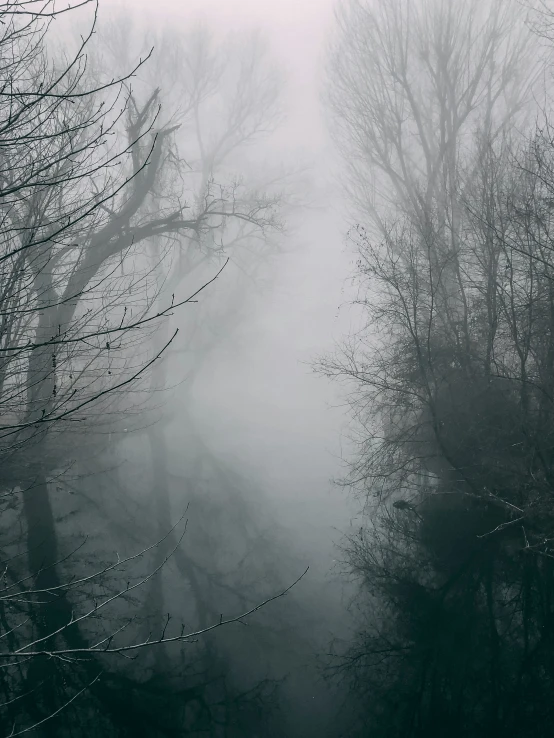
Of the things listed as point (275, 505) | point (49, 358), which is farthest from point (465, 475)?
point (49, 358)

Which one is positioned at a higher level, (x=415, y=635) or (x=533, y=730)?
(x=415, y=635)

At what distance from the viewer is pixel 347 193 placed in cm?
1688

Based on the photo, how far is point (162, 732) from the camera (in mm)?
4453

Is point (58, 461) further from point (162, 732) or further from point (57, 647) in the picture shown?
point (162, 732)

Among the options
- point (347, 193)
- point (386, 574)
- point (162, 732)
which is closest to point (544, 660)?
point (386, 574)

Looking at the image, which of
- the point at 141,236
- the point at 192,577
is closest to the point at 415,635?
the point at 192,577

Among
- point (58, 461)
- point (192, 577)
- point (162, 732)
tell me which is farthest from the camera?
point (58, 461)

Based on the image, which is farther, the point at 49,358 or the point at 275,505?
the point at 275,505

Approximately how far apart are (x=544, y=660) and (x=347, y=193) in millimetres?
13945

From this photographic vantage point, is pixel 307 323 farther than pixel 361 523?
Yes

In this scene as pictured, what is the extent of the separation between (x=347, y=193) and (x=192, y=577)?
12.9 metres

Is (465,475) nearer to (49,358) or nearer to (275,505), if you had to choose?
(275,505)

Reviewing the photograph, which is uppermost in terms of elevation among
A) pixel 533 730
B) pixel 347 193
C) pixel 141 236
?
pixel 347 193

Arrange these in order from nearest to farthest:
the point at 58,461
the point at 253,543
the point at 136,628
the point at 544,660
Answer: the point at 544,660, the point at 136,628, the point at 253,543, the point at 58,461
